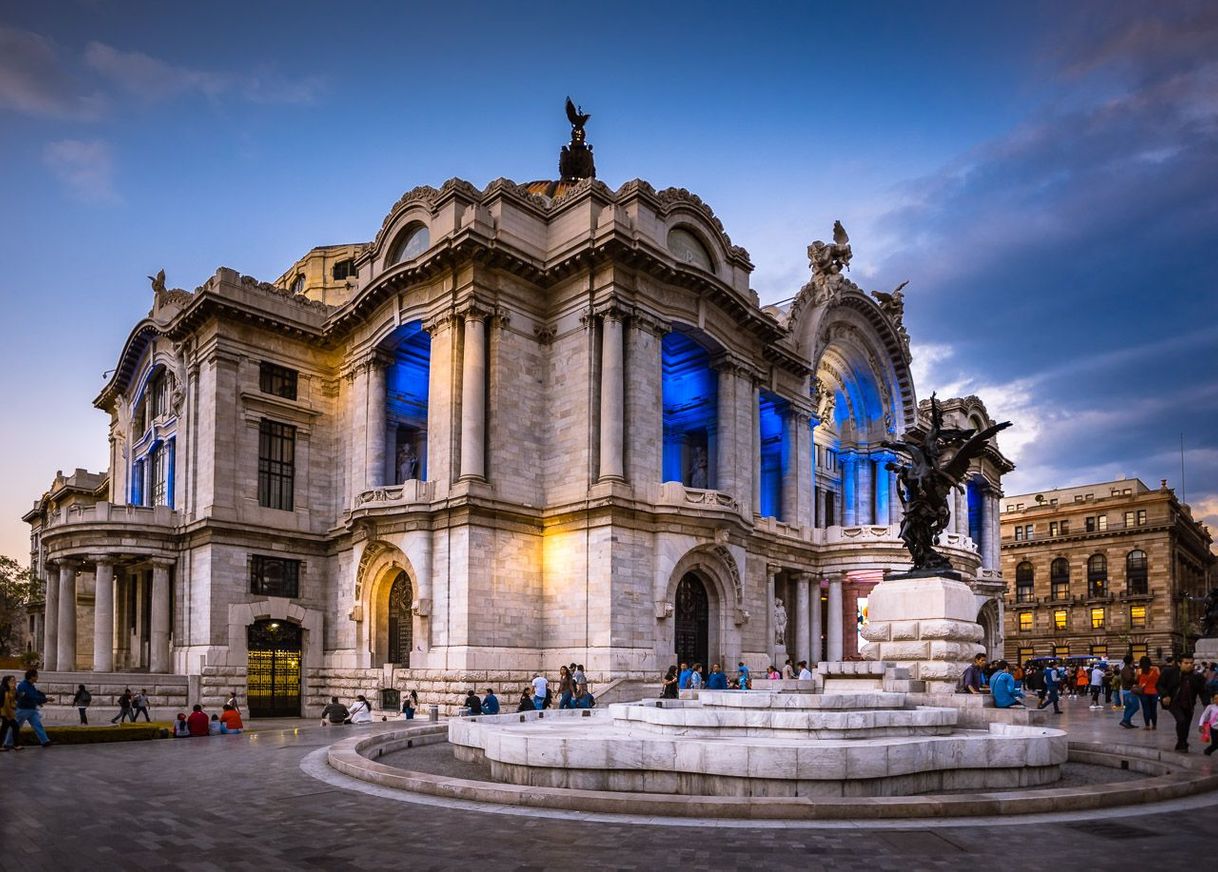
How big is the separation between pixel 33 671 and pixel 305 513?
57.0 feet

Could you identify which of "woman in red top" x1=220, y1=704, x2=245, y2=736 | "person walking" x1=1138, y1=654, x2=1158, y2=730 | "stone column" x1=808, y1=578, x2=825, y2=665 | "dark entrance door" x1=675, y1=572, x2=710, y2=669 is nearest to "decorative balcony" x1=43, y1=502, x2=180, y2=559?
"woman in red top" x1=220, y1=704, x2=245, y2=736

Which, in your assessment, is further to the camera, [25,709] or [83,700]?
[83,700]

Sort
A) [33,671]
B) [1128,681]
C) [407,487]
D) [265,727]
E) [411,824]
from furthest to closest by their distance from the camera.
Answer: [407,487]
[265,727]
[1128,681]
[33,671]
[411,824]

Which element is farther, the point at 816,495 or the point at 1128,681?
A: the point at 816,495

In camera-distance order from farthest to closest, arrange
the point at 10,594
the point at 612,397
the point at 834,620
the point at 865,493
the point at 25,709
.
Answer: the point at 10,594 → the point at 865,493 → the point at 834,620 → the point at 612,397 → the point at 25,709

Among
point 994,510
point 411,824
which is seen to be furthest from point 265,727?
point 994,510

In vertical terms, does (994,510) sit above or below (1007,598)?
above

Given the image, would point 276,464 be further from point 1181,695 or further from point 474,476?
point 1181,695

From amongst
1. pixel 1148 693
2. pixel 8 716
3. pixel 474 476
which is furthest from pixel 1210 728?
pixel 8 716

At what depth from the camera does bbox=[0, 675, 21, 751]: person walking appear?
1886 cm

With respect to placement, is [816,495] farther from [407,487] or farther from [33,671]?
[33,671]

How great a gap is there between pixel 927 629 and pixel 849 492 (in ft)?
98.1

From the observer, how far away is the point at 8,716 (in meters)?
18.8

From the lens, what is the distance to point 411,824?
1049 cm
